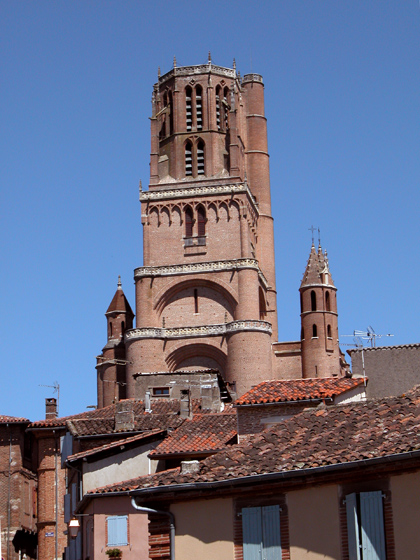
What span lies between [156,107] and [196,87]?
125 inches

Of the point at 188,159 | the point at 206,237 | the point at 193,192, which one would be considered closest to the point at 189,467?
the point at 206,237

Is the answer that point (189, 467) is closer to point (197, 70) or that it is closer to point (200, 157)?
point (200, 157)

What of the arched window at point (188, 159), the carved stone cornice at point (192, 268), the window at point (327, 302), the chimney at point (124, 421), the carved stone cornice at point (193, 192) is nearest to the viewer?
the chimney at point (124, 421)

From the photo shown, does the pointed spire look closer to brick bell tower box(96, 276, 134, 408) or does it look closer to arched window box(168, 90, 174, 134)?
brick bell tower box(96, 276, 134, 408)

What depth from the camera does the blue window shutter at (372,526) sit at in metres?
16.6

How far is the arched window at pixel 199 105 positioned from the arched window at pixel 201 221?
7326 millimetres

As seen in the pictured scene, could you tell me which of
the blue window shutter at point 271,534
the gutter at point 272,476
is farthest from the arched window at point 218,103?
the blue window shutter at point 271,534

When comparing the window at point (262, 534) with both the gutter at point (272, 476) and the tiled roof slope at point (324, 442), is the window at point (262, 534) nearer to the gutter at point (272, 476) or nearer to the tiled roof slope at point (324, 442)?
the gutter at point (272, 476)

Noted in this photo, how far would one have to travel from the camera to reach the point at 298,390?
2827 centimetres

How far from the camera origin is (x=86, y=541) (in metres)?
29.8

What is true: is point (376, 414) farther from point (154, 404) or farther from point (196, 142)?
point (196, 142)

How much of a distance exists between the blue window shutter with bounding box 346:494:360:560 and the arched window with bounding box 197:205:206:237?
59.5 metres

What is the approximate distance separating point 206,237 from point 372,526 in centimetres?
5959

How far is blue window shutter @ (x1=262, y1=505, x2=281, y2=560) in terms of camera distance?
1761 centimetres
